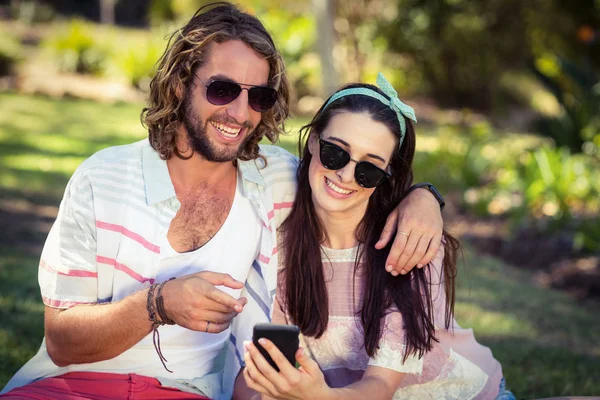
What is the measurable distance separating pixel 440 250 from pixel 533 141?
37.0ft

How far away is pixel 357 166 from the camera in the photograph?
2994 mm

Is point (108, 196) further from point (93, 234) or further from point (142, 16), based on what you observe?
point (142, 16)

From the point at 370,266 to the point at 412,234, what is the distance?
0.83 ft

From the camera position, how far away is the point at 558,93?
1061 centimetres

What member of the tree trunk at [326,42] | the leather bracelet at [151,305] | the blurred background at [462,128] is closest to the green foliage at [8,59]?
the blurred background at [462,128]

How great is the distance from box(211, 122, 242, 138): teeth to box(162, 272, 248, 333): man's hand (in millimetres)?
875

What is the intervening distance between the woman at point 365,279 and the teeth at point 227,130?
34 cm

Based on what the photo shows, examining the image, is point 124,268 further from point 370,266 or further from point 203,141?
point 370,266

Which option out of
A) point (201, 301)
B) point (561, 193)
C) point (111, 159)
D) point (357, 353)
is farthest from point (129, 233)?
point (561, 193)

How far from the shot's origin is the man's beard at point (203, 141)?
318 cm

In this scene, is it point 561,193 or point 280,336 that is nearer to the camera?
point 280,336

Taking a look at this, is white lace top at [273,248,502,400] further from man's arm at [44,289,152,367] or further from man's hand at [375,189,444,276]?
man's arm at [44,289,152,367]

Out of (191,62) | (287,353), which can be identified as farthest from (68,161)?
(287,353)

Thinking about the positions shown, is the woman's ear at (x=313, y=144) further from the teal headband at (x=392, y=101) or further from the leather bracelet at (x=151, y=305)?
the leather bracelet at (x=151, y=305)
